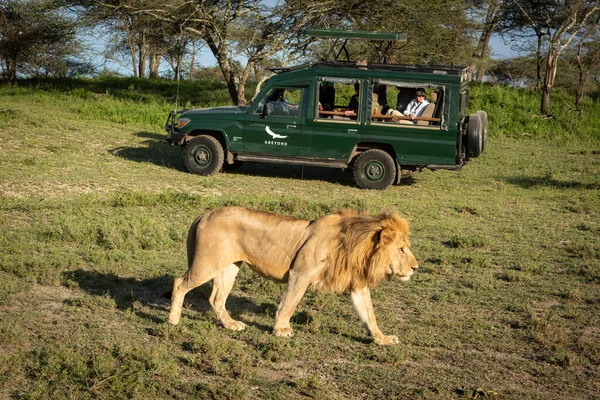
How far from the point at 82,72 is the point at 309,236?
1293 inches

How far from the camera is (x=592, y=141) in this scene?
1916cm

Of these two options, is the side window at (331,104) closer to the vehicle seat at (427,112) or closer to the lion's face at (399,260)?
the vehicle seat at (427,112)

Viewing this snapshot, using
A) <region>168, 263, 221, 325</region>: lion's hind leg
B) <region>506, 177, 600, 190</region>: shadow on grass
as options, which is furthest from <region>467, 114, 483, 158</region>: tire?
<region>168, 263, 221, 325</region>: lion's hind leg

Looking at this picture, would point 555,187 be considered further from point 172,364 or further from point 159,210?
point 172,364

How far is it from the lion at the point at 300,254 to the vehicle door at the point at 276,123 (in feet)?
23.1

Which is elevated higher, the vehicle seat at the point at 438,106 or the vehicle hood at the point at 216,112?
the vehicle seat at the point at 438,106

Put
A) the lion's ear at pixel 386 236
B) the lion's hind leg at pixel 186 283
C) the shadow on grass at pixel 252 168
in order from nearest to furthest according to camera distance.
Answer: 1. the lion's ear at pixel 386 236
2. the lion's hind leg at pixel 186 283
3. the shadow on grass at pixel 252 168

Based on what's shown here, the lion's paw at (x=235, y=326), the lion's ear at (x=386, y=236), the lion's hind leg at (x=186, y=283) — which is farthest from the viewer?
the lion's paw at (x=235, y=326)

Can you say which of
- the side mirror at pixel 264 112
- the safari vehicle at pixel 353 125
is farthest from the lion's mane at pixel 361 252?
the side mirror at pixel 264 112

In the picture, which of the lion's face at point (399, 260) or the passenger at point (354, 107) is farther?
the passenger at point (354, 107)

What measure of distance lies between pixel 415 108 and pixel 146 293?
706 centimetres

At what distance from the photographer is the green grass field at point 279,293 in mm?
5102

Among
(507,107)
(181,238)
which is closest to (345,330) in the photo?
(181,238)

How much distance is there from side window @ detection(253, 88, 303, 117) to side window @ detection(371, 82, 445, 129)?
133 cm
